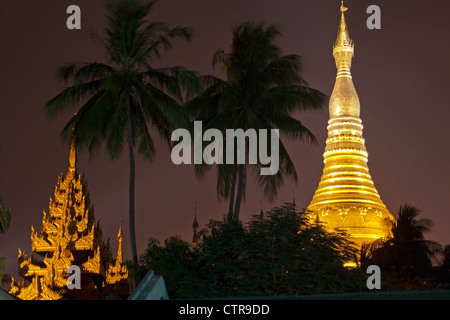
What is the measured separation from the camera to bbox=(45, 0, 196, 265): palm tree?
27.1 m

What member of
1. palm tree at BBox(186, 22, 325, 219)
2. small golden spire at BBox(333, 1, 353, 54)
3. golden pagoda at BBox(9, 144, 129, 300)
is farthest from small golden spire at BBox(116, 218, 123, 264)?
small golden spire at BBox(333, 1, 353, 54)

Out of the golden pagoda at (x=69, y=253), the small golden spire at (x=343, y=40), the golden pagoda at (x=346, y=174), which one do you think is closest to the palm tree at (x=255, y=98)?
the golden pagoda at (x=69, y=253)

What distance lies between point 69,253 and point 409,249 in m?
17.9

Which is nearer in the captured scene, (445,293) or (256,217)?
(445,293)

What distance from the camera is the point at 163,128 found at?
28172 mm

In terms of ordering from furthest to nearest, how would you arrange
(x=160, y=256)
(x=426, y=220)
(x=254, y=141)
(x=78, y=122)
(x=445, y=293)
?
1. (x=426, y=220)
2. (x=254, y=141)
3. (x=78, y=122)
4. (x=160, y=256)
5. (x=445, y=293)

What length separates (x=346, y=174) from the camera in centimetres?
5638

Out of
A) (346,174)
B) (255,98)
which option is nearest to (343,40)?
(346,174)

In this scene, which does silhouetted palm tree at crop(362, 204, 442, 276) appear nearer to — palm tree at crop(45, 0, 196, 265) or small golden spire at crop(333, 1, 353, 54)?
palm tree at crop(45, 0, 196, 265)
